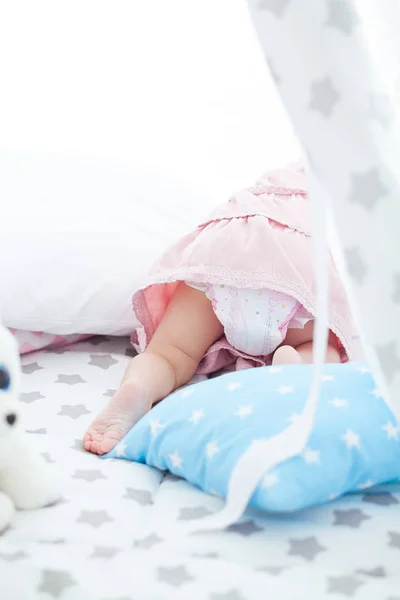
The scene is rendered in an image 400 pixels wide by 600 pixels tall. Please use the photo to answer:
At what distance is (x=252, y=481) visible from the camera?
76 centimetres

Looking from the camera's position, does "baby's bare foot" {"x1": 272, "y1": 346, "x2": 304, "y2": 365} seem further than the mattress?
Yes

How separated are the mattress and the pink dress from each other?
39 centimetres

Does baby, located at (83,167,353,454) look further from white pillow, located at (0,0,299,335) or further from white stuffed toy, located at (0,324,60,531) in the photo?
white stuffed toy, located at (0,324,60,531)

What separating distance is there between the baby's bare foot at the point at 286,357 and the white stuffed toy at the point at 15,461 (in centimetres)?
49

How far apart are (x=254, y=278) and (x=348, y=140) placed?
67 centimetres

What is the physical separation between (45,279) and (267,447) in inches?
27.4

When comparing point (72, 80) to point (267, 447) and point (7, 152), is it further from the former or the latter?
point (267, 447)

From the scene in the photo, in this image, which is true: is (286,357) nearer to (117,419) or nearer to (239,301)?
(239,301)

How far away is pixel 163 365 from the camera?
4.01ft

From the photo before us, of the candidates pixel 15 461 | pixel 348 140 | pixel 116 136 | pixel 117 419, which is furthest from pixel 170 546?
pixel 116 136

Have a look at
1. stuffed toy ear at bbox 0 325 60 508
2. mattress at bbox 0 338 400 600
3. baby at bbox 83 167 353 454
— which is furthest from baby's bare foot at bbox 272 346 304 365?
stuffed toy ear at bbox 0 325 60 508

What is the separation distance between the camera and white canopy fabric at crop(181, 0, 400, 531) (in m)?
0.58

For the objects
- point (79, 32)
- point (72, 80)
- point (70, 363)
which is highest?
point (79, 32)

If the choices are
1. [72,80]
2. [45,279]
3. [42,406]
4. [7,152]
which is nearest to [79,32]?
[72,80]
